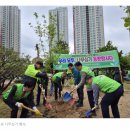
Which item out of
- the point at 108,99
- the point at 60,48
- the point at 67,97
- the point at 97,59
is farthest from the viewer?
the point at 60,48

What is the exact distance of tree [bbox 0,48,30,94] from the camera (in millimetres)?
5734

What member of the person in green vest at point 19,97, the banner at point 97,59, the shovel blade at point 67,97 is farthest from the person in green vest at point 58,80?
the person in green vest at point 19,97

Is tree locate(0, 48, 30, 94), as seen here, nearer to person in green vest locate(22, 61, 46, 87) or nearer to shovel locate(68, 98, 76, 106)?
person in green vest locate(22, 61, 46, 87)

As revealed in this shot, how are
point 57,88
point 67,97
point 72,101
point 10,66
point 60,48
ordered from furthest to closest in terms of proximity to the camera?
point 60,48
point 10,66
point 57,88
point 67,97
point 72,101

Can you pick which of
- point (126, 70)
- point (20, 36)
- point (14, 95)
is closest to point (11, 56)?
point (20, 36)

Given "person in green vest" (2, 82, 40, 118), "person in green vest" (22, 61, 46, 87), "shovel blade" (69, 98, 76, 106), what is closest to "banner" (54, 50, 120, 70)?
"shovel blade" (69, 98, 76, 106)

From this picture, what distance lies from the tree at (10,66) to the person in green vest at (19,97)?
1.75 m

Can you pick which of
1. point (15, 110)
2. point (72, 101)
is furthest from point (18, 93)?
point (72, 101)

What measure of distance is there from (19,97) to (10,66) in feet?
7.28

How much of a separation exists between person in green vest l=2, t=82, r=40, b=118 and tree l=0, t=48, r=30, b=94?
175cm

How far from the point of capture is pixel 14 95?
148 inches

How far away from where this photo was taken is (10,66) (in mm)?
5941

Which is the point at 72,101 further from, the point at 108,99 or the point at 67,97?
the point at 108,99
